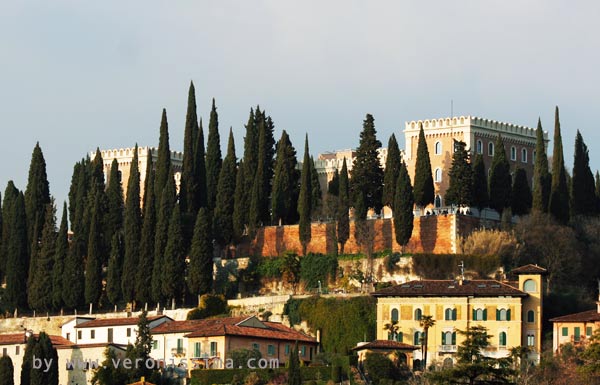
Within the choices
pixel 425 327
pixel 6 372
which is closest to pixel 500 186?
pixel 425 327

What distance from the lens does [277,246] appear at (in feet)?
297

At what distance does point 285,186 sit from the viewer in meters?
90.1

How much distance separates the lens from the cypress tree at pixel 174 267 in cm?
8631

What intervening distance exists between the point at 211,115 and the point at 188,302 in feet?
38.1

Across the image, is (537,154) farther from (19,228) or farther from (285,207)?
(19,228)

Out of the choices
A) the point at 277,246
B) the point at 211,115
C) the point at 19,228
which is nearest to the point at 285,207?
the point at 277,246

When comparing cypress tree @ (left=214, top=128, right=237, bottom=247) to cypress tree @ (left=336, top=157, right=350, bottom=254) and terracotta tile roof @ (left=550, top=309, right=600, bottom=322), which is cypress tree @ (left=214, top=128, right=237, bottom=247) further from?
terracotta tile roof @ (left=550, top=309, right=600, bottom=322)

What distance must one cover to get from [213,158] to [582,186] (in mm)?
18581

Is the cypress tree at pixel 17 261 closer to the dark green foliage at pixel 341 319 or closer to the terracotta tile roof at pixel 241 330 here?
the terracotta tile roof at pixel 241 330

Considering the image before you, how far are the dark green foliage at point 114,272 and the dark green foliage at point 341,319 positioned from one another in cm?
1084

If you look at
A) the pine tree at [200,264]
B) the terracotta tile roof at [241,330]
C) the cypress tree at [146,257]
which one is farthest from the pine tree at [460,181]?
the cypress tree at [146,257]

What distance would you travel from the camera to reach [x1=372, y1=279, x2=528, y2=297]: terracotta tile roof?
254 ft

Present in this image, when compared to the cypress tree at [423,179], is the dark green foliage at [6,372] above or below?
below

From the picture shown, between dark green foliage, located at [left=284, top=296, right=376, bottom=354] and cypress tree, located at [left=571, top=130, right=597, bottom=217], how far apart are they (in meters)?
14.2
